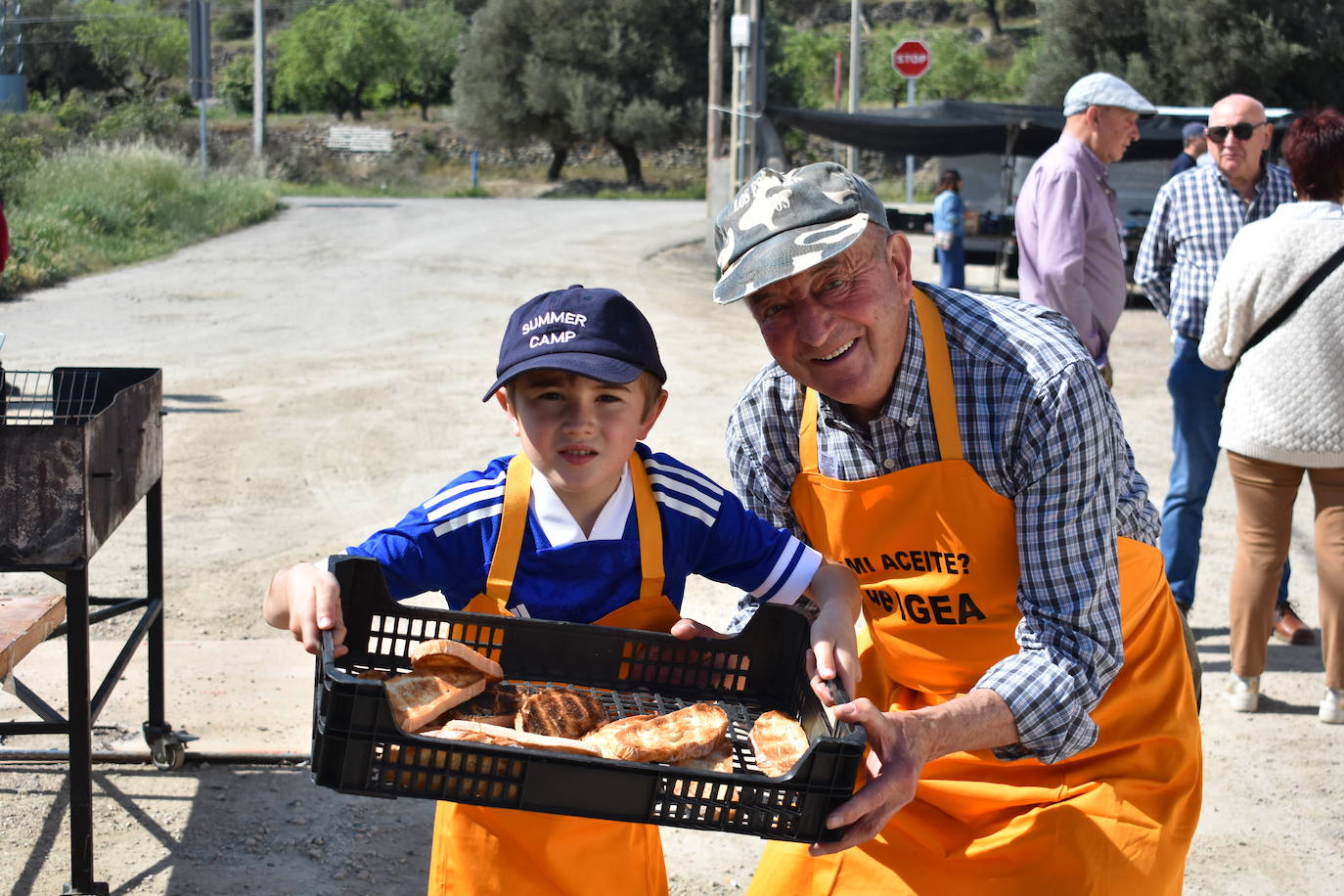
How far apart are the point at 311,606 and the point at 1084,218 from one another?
469 cm

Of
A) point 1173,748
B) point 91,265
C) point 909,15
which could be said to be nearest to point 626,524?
point 1173,748

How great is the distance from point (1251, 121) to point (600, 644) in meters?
4.77

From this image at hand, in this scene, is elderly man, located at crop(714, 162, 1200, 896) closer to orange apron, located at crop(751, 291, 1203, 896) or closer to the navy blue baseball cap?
orange apron, located at crop(751, 291, 1203, 896)

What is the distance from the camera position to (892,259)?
8.17 ft

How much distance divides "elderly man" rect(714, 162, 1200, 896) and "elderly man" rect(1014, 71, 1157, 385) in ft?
11.4

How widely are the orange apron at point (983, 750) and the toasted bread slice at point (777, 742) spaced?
0.42 meters

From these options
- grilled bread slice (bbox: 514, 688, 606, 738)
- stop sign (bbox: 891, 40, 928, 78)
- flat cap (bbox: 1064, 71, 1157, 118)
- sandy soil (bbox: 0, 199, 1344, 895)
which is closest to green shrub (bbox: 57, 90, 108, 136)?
sandy soil (bbox: 0, 199, 1344, 895)

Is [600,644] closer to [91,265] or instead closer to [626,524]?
[626,524]

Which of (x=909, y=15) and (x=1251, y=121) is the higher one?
(x=909, y=15)

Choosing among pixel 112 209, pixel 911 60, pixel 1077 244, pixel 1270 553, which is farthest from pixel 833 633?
pixel 911 60

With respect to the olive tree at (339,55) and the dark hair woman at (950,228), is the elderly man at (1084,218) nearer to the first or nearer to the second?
the dark hair woman at (950,228)

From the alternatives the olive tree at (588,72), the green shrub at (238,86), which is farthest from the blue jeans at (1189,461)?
the green shrub at (238,86)

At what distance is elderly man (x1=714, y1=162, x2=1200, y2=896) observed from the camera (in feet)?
7.97

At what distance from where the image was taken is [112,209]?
70.9 ft
